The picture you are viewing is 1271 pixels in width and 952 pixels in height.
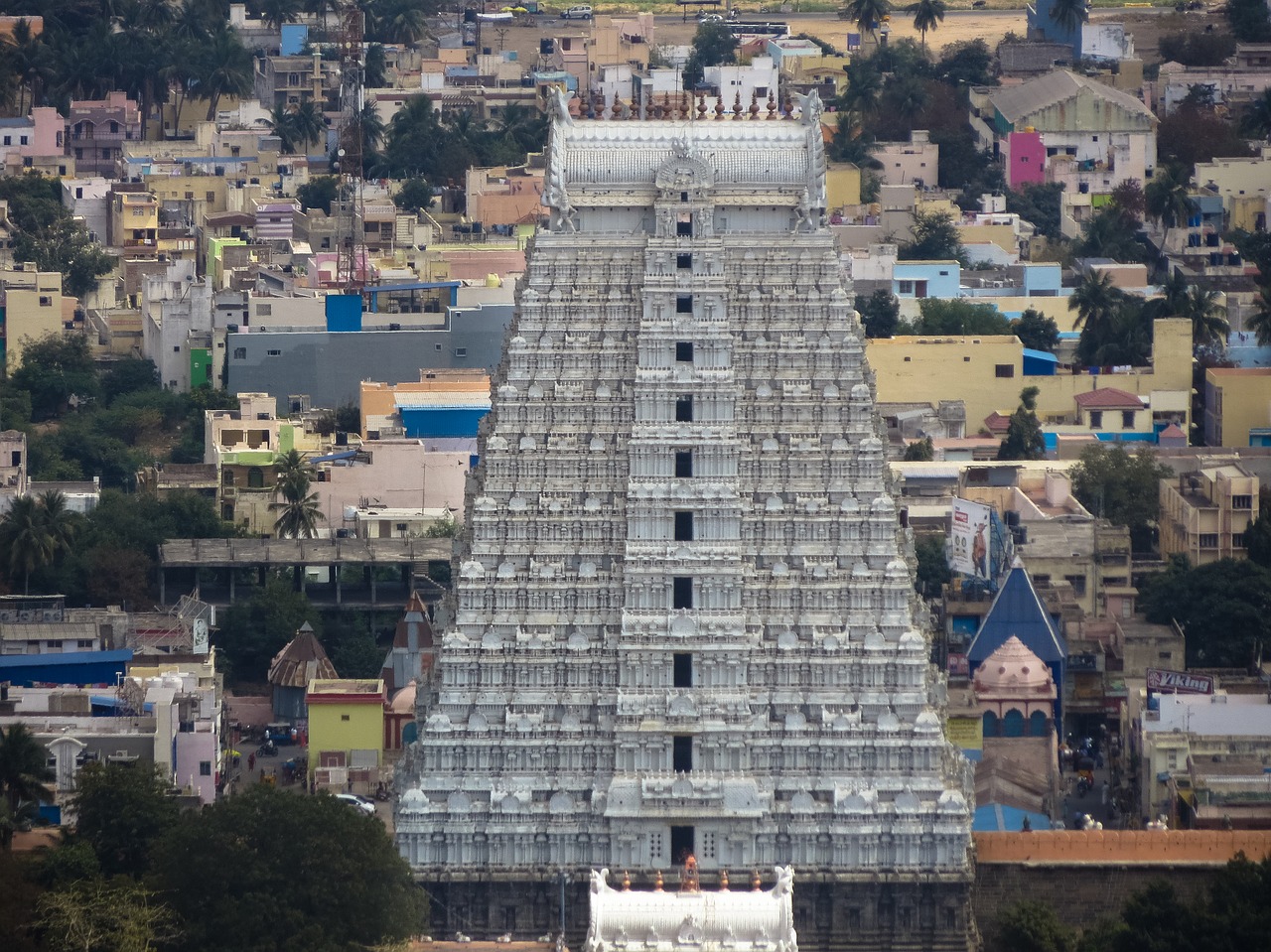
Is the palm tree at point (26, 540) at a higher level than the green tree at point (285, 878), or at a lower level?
higher

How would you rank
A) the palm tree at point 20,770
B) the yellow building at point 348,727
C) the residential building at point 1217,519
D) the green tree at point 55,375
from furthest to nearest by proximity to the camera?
the green tree at point 55,375 → the residential building at point 1217,519 → the yellow building at point 348,727 → the palm tree at point 20,770

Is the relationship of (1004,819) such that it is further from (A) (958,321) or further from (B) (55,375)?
(B) (55,375)

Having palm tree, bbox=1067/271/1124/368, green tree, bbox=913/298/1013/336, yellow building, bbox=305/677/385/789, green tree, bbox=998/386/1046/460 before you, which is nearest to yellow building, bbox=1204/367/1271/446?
green tree, bbox=998/386/1046/460

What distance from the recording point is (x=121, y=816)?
110 meters

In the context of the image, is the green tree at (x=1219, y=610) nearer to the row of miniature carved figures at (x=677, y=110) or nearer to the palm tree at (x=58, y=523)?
the row of miniature carved figures at (x=677, y=110)

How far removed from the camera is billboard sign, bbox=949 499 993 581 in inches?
5591

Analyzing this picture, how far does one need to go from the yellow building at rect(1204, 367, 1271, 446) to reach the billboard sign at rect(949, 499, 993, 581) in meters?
26.3

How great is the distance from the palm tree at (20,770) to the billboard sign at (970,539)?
34281 mm

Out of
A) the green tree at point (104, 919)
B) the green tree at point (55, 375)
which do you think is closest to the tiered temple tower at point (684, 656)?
the green tree at point (104, 919)

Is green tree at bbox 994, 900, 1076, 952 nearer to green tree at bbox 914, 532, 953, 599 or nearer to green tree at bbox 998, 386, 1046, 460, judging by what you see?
green tree at bbox 914, 532, 953, 599

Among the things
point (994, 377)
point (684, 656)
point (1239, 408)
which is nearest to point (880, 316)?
point (994, 377)

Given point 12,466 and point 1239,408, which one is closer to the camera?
point 12,466

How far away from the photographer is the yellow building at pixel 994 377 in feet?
560

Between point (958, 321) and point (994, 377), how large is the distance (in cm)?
869
